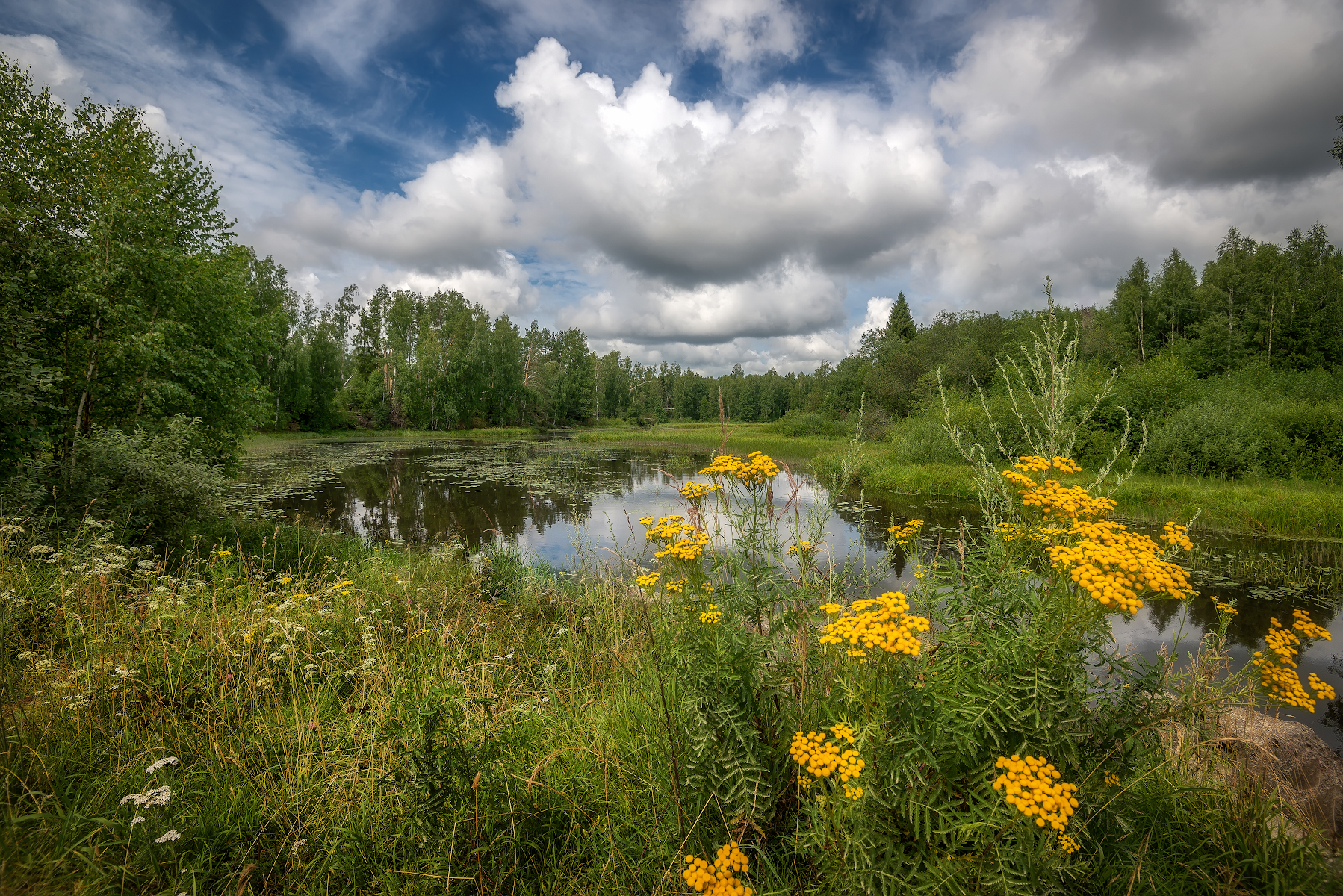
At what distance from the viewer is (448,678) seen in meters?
2.98

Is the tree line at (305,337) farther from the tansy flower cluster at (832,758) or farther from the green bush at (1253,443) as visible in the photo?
the green bush at (1253,443)

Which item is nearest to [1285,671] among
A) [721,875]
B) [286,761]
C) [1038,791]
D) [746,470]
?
[1038,791]

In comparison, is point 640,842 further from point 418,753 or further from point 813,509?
point 813,509

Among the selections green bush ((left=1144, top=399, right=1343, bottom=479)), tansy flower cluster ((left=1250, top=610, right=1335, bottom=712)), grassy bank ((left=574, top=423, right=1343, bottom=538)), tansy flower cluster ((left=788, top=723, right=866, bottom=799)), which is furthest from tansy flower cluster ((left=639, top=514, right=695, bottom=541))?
green bush ((left=1144, top=399, right=1343, bottom=479))

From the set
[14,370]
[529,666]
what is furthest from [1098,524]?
[14,370]

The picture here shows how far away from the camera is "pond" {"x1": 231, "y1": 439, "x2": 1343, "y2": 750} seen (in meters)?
7.00

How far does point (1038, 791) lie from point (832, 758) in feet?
1.61

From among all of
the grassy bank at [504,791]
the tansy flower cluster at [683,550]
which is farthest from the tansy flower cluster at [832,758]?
the tansy flower cluster at [683,550]

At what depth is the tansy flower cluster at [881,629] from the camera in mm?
1456

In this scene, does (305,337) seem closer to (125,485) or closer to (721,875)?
(125,485)

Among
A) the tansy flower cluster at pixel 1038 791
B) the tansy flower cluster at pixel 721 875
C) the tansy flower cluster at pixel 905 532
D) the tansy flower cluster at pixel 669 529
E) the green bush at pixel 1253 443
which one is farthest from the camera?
the green bush at pixel 1253 443

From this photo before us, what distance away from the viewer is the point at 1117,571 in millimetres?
1532

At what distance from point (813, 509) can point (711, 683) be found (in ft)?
5.29

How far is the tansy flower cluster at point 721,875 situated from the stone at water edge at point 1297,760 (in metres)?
3.34
